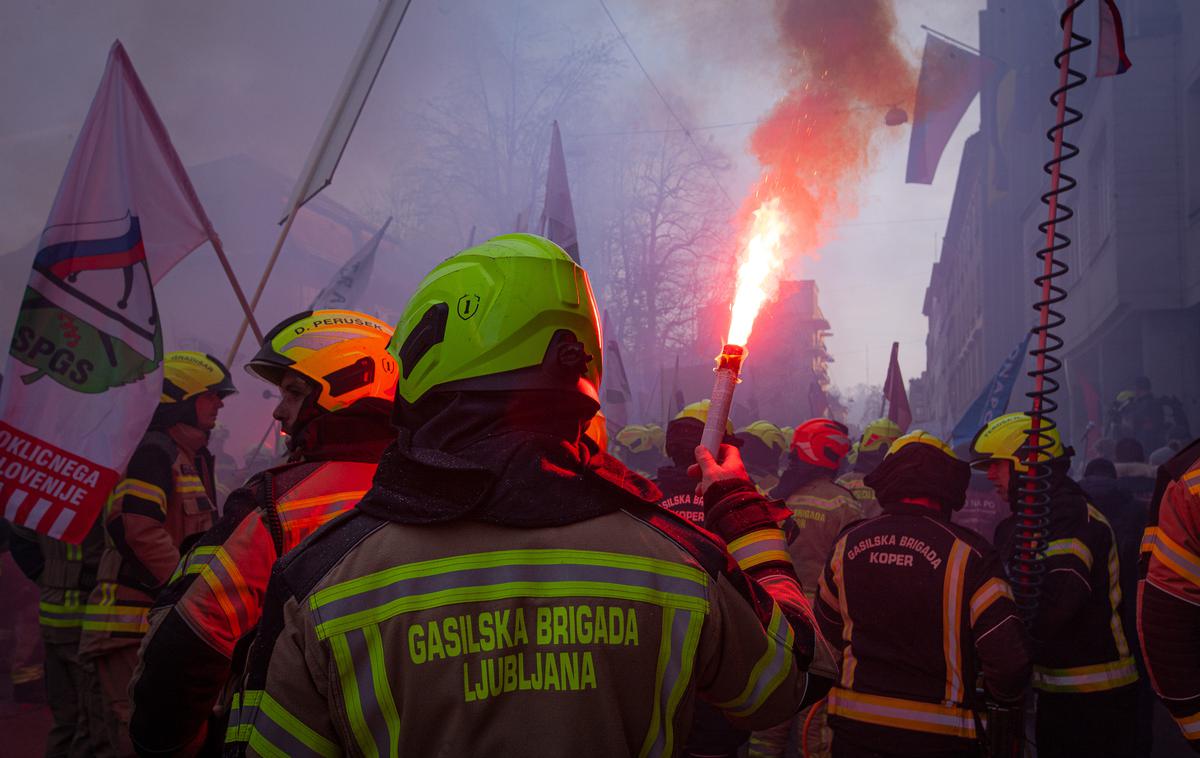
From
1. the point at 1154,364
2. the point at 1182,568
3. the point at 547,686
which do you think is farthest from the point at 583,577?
the point at 1154,364

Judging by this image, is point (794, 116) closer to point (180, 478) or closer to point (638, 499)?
point (180, 478)

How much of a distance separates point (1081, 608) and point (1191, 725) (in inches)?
54.4

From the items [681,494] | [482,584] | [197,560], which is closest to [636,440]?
[681,494]

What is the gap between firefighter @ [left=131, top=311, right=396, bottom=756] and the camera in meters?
2.48

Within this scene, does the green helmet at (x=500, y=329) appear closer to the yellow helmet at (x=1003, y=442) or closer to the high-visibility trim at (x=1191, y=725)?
the high-visibility trim at (x=1191, y=725)

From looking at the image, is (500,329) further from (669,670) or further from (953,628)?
(953,628)

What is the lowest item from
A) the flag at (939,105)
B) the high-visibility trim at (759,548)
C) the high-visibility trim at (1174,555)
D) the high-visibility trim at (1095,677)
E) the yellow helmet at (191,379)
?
the high-visibility trim at (1095,677)

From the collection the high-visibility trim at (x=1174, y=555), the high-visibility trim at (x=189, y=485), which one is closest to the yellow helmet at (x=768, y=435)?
the high-visibility trim at (x=189, y=485)

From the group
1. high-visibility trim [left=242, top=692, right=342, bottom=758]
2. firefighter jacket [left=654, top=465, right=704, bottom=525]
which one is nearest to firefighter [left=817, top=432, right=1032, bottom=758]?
firefighter jacket [left=654, top=465, right=704, bottom=525]

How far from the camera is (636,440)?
13625 millimetres

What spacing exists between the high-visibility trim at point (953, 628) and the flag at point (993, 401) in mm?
4939

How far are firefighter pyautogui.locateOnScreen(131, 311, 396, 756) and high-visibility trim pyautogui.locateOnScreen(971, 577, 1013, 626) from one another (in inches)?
107

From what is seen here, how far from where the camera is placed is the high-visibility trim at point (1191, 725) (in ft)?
10.4

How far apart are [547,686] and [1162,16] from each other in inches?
705
